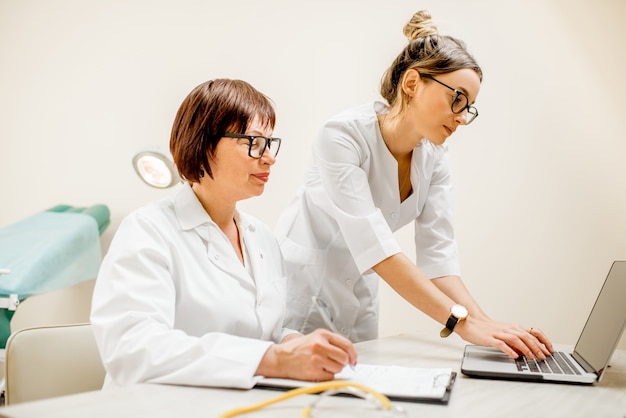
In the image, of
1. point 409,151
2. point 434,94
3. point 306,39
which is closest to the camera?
point 434,94

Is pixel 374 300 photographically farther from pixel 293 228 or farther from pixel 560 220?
pixel 560 220

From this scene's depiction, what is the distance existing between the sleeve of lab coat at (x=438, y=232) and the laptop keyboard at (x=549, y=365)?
468mm

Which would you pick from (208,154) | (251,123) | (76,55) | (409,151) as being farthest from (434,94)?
(76,55)

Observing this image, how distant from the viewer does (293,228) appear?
1.84 meters

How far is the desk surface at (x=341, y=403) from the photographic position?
86cm

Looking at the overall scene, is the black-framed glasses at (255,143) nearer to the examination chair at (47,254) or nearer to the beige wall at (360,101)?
the beige wall at (360,101)

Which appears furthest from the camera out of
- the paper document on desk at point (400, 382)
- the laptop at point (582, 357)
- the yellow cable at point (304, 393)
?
the laptop at point (582, 357)

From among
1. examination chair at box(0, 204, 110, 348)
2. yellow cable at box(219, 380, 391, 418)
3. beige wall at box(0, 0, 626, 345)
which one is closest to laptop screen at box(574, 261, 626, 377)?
yellow cable at box(219, 380, 391, 418)

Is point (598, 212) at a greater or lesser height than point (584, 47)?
lesser

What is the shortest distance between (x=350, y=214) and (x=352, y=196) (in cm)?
5

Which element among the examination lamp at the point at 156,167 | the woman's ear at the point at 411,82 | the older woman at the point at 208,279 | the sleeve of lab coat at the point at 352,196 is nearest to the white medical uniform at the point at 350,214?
the sleeve of lab coat at the point at 352,196

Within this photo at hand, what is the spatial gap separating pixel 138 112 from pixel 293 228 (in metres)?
1.85

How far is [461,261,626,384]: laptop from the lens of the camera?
1.19 meters

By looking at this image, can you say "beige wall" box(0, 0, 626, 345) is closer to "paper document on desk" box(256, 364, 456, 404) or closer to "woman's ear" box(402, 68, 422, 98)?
"woman's ear" box(402, 68, 422, 98)
